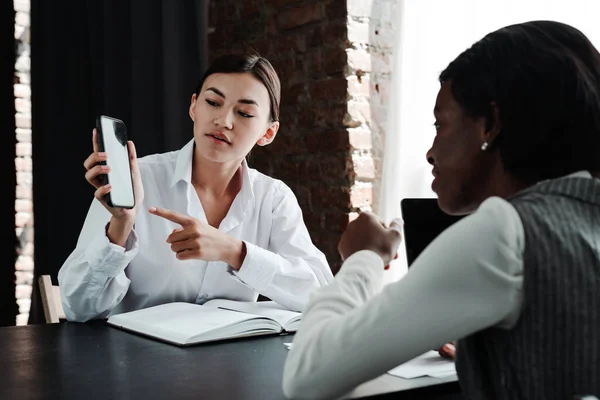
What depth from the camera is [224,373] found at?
108cm

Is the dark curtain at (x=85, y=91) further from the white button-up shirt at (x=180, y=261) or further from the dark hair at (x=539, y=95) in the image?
the dark hair at (x=539, y=95)

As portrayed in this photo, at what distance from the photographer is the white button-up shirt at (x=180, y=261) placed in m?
1.58

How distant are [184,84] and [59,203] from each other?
2.26 feet

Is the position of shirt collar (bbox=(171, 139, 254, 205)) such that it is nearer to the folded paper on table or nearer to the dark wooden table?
the dark wooden table

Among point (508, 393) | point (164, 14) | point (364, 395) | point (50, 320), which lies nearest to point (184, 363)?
point (364, 395)

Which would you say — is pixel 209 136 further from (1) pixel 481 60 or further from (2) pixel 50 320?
(1) pixel 481 60

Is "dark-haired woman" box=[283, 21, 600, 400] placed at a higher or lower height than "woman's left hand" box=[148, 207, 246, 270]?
A: higher

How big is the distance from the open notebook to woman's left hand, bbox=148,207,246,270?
0.12 meters

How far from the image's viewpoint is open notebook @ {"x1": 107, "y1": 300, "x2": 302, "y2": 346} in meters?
1.31

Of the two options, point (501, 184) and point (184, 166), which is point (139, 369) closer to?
point (501, 184)

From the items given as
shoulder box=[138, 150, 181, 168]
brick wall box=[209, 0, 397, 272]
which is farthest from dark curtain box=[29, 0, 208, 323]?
shoulder box=[138, 150, 181, 168]

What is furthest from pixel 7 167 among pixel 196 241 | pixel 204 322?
pixel 204 322

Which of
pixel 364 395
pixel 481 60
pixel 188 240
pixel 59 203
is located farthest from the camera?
pixel 59 203

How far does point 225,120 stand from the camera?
6.03ft
